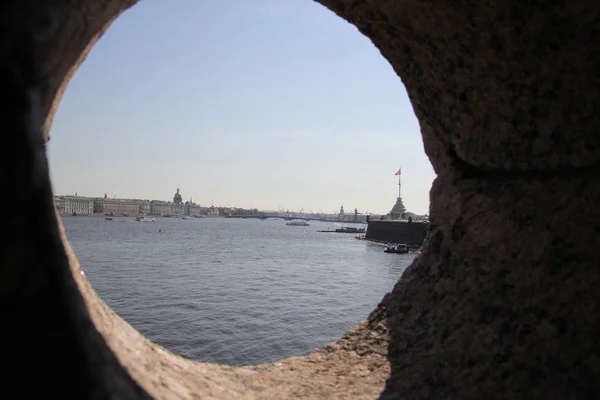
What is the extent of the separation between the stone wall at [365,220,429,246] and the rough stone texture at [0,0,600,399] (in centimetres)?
3750

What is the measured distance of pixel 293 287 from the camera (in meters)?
20.5

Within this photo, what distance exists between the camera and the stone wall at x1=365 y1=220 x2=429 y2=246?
150 ft

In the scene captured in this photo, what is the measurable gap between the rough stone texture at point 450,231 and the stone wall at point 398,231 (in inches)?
1476

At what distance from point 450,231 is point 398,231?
4902 cm

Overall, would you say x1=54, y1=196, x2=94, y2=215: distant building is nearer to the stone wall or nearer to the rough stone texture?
the stone wall

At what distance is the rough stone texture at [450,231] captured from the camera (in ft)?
3.37

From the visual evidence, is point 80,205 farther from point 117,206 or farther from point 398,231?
point 398,231

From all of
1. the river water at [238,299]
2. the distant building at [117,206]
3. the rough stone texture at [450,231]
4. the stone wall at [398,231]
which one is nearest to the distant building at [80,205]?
the distant building at [117,206]

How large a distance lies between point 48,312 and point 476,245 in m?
2.30

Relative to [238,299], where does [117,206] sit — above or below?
above

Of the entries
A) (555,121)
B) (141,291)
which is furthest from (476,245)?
(141,291)

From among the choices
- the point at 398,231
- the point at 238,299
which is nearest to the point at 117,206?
the point at 398,231

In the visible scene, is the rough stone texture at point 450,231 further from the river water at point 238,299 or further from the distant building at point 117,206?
the distant building at point 117,206

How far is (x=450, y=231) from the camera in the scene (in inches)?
118
